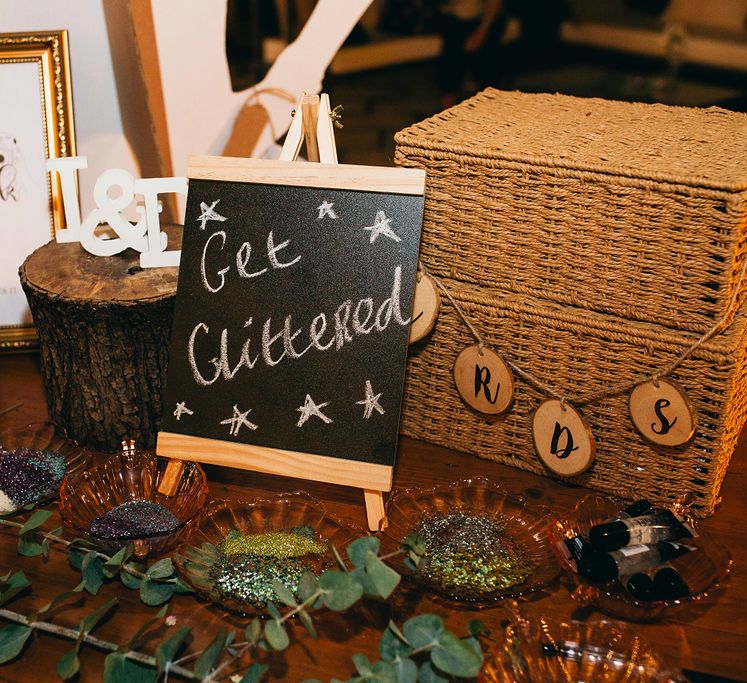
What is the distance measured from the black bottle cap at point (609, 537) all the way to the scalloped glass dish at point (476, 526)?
63 millimetres

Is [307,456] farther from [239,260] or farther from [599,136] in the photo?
[599,136]

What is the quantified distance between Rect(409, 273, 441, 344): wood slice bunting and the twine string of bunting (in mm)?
12

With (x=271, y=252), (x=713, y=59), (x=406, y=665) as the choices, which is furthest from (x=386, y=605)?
(x=713, y=59)

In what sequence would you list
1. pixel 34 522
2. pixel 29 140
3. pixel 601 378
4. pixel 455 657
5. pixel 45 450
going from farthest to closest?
1. pixel 29 140
2. pixel 45 450
3. pixel 601 378
4. pixel 34 522
5. pixel 455 657

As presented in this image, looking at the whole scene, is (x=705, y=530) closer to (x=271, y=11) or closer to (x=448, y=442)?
(x=448, y=442)

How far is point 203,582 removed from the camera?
38.6 inches

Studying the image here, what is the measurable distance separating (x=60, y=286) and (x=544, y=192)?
693 mm

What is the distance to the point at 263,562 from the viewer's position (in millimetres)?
1009

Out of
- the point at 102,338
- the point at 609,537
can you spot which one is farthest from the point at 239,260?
the point at 609,537

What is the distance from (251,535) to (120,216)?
0.51 metres

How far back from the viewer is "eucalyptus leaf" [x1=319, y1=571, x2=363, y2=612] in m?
0.85

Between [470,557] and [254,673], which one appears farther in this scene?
[470,557]

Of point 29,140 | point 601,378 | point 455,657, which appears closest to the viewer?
point 455,657

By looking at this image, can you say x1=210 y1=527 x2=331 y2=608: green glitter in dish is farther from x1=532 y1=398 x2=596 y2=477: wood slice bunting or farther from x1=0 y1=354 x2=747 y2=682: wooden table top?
x1=532 y1=398 x2=596 y2=477: wood slice bunting
